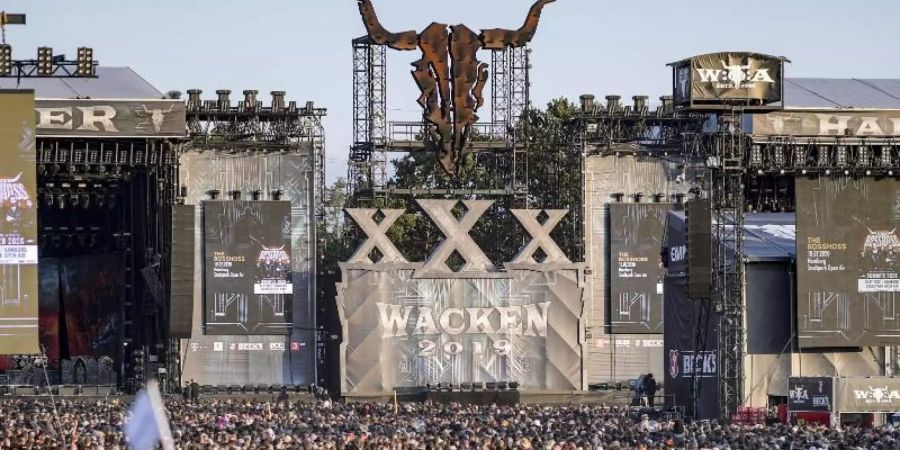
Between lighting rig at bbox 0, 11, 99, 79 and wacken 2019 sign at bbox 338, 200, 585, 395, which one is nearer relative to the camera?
lighting rig at bbox 0, 11, 99, 79

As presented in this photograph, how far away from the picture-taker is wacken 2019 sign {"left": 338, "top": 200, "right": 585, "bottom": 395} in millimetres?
60250

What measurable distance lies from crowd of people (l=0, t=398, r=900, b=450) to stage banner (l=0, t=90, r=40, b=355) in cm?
200

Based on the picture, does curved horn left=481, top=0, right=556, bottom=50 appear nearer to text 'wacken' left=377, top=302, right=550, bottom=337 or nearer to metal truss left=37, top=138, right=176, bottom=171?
text 'wacken' left=377, top=302, right=550, bottom=337

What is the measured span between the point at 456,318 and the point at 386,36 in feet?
29.6

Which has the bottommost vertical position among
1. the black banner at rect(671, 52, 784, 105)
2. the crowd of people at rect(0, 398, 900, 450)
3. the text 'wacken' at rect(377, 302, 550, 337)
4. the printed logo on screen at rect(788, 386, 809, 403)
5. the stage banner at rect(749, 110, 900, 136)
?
the crowd of people at rect(0, 398, 900, 450)

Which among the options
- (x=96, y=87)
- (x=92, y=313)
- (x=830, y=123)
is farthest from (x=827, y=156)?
(x=92, y=313)

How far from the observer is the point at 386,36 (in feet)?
205

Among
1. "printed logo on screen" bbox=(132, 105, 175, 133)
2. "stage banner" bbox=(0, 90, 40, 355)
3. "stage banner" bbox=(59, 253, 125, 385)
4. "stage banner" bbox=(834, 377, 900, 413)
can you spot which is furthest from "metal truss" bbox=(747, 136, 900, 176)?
"stage banner" bbox=(59, 253, 125, 385)

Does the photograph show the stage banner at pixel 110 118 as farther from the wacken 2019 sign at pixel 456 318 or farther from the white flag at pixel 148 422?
the white flag at pixel 148 422

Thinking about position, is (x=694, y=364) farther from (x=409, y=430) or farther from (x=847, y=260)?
(x=409, y=430)

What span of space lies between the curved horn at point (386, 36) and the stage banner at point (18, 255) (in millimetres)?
14935

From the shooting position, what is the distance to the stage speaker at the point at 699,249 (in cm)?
4962

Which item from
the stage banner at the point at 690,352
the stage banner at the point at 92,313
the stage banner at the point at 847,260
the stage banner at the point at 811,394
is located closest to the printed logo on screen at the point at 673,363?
the stage banner at the point at 690,352

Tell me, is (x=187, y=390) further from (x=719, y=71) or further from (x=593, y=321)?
(x=719, y=71)
